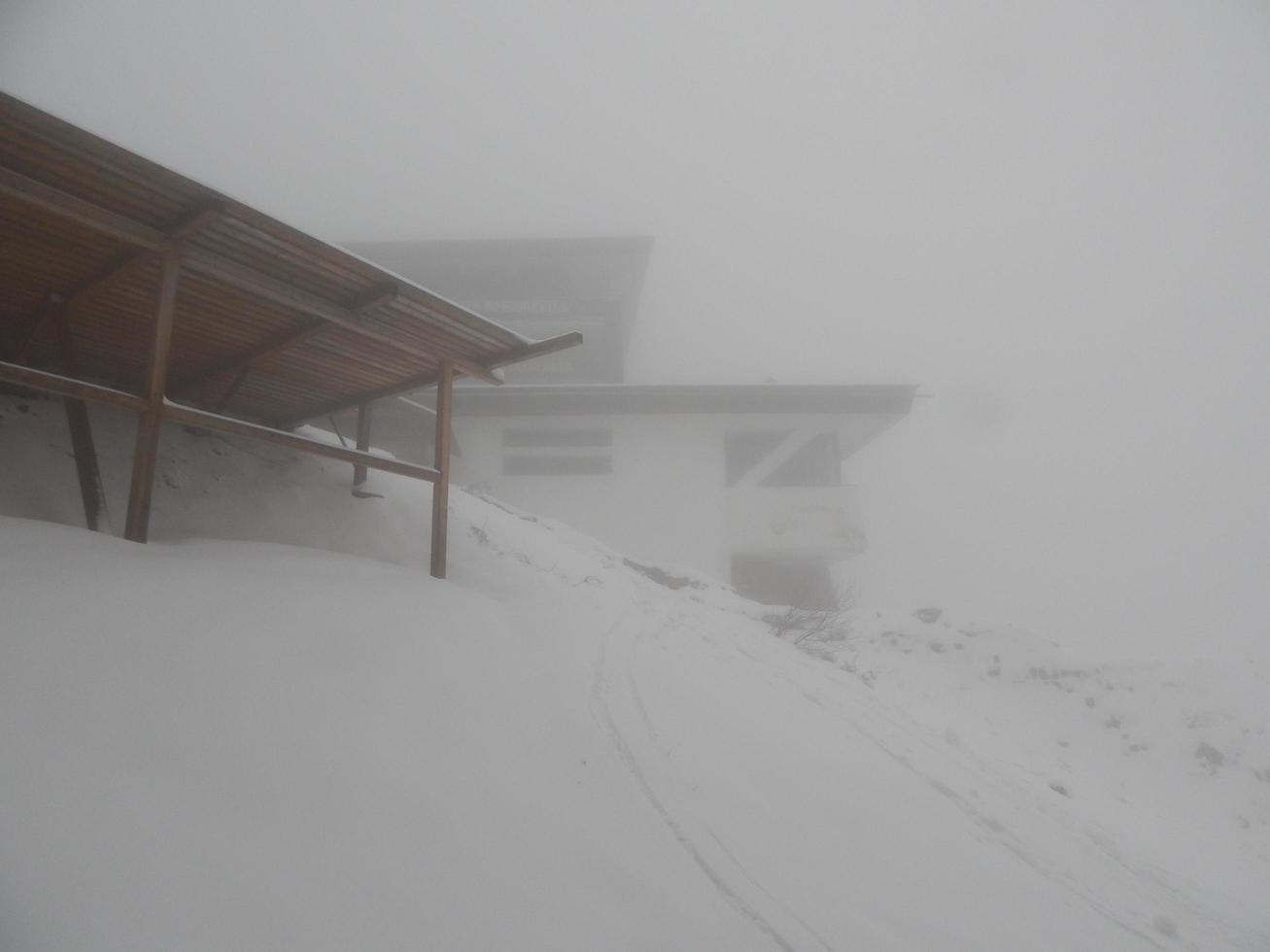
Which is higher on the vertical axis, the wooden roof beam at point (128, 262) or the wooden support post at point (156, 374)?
the wooden roof beam at point (128, 262)

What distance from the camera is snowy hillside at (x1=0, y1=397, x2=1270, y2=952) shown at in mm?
2369

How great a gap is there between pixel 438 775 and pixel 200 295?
4.49 m

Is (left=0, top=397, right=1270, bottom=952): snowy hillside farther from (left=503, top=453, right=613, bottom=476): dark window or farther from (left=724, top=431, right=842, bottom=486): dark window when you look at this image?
(left=724, top=431, right=842, bottom=486): dark window

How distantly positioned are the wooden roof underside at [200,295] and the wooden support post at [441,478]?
230 millimetres

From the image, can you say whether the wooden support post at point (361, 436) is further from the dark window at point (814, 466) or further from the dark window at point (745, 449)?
the dark window at point (814, 466)

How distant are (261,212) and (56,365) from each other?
403 cm

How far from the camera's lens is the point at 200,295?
5.44 metres

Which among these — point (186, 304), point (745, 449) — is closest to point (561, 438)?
point (745, 449)

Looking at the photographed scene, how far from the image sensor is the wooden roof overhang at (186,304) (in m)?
4.14

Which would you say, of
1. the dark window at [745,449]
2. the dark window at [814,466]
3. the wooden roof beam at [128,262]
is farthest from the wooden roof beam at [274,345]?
the dark window at [814,466]

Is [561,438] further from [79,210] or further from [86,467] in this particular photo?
[79,210]

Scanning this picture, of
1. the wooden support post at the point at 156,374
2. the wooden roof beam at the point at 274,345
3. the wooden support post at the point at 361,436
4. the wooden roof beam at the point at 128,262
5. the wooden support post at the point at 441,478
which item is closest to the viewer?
the wooden roof beam at the point at 128,262

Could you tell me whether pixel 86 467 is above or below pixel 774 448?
below

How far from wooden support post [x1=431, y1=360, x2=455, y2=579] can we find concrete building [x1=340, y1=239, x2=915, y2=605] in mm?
11971
